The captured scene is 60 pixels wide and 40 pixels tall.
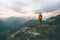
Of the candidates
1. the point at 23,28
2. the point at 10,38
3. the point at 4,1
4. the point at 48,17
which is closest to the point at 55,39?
the point at 48,17

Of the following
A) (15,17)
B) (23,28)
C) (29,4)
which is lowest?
(23,28)

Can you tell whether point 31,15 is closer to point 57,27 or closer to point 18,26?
point 18,26

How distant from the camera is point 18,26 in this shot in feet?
28.8

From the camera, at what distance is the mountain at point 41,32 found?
895cm

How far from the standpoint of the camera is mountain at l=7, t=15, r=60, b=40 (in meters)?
8.95

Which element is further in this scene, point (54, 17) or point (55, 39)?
point (54, 17)

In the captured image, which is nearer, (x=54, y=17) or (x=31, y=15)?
(x=31, y=15)

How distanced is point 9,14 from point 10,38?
4.20 feet

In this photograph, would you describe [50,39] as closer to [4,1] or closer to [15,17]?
[15,17]

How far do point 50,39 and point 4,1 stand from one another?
10.3 feet

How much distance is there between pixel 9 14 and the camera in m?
8.92

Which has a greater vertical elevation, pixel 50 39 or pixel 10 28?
pixel 10 28

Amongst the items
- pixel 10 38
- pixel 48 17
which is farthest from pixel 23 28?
pixel 48 17

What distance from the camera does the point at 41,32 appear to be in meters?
9.15
